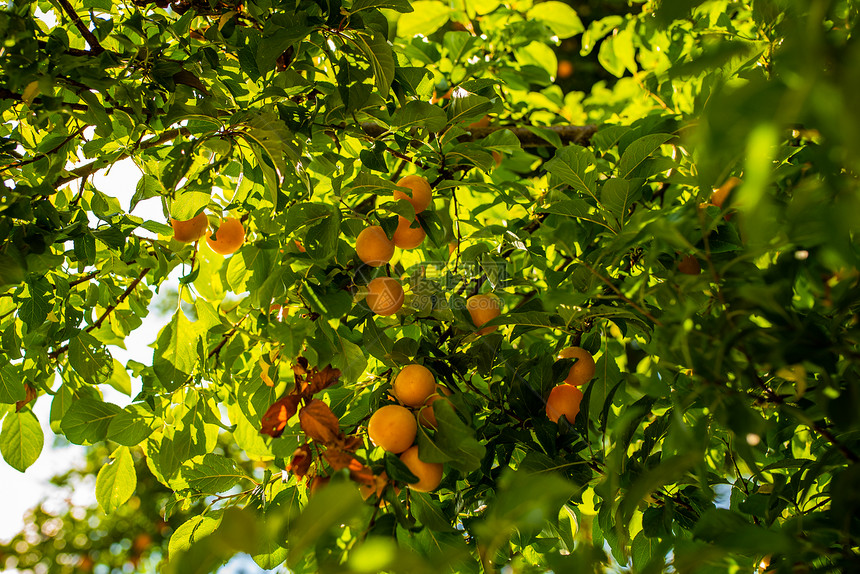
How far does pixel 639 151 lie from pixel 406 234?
39 centimetres

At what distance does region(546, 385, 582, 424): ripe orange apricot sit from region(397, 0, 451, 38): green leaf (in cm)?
97

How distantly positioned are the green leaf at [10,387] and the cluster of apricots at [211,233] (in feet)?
1.23

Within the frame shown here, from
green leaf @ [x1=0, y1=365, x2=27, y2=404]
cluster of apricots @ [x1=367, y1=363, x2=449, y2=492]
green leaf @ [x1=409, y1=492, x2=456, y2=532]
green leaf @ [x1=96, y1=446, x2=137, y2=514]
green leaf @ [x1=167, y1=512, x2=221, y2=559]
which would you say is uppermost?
cluster of apricots @ [x1=367, y1=363, x2=449, y2=492]

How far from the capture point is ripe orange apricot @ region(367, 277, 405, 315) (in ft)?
2.97

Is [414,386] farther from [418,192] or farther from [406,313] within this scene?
[418,192]

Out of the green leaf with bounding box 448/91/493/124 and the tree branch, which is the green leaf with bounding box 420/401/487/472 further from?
the tree branch

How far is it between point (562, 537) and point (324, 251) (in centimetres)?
56

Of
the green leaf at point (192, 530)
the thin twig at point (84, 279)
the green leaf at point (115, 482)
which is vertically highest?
the thin twig at point (84, 279)

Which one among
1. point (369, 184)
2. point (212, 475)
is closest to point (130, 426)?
point (212, 475)

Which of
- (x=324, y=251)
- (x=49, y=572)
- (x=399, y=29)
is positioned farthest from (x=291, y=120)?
(x=49, y=572)

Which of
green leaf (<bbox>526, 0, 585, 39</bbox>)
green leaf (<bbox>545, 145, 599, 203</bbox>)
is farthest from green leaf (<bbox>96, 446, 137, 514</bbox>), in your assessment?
green leaf (<bbox>526, 0, 585, 39</bbox>)

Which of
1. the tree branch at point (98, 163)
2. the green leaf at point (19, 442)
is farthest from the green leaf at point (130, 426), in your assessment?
the tree branch at point (98, 163)

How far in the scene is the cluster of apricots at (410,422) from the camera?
721 millimetres

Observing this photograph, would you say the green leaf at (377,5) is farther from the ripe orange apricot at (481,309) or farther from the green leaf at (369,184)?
the ripe orange apricot at (481,309)
